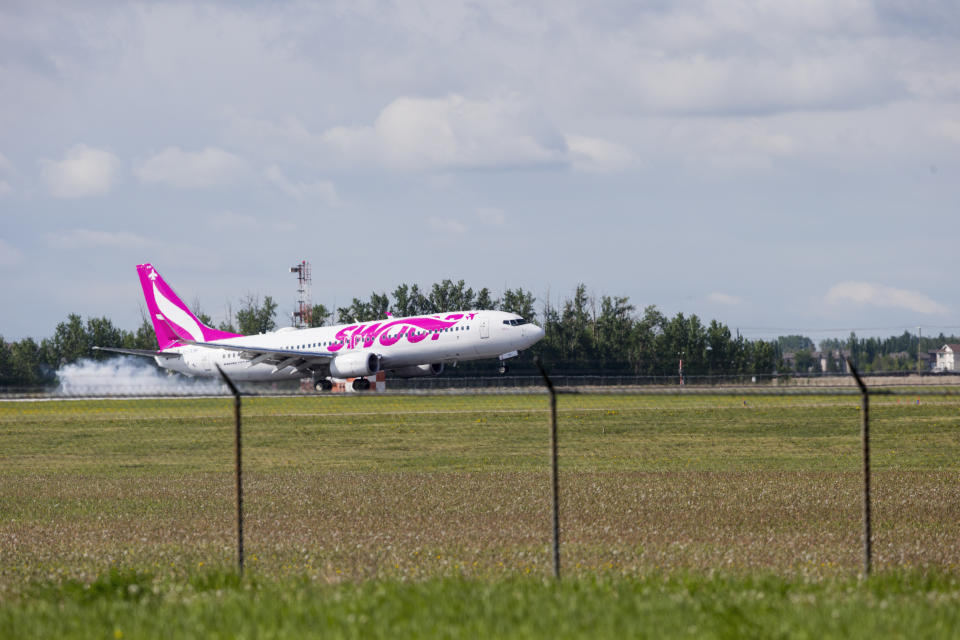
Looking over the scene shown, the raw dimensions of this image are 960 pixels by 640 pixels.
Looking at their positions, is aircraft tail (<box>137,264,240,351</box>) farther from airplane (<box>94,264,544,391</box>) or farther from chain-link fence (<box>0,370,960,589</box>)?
chain-link fence (<box>0,370,960,589</box>)

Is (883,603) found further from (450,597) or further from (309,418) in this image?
(309,418)

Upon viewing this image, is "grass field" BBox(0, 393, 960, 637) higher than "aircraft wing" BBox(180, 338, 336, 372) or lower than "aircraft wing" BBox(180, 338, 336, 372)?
lower

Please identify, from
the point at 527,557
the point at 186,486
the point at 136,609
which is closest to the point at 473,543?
the point at 527,557

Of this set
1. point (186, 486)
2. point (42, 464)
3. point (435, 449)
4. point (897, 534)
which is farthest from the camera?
point (435, 449)

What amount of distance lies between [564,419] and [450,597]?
3804cm

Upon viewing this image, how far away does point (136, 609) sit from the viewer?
9469mm

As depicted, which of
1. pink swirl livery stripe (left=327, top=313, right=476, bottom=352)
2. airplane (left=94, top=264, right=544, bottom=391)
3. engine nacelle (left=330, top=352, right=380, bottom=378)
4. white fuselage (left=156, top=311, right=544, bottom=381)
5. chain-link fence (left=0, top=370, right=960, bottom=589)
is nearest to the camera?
chain-link fence (left=0, top=370, right=960, bottom=589)

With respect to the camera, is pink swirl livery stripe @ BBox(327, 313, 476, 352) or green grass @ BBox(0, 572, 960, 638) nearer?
green grass @ BBox(0, 572, 960, 638)

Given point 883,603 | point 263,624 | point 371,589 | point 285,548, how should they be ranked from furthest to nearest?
point 285,548, point 371,589, point 883,603, point 263,624

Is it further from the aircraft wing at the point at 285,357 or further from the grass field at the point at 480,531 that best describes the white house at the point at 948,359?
the grass field at the point at 480,531

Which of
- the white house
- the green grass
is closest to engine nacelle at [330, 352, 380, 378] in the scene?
the green grass

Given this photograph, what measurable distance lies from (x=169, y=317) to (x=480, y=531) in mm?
65477

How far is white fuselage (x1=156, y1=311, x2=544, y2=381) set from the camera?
61.3m

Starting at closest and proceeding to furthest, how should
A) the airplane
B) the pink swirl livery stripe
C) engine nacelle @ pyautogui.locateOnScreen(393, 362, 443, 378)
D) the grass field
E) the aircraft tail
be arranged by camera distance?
the grass field < the airplane < the pink swirl livery stripe < engine nacelle @ pyautogui.locateOnScreen(393, 362, 443, 378) < the aircraft tail
